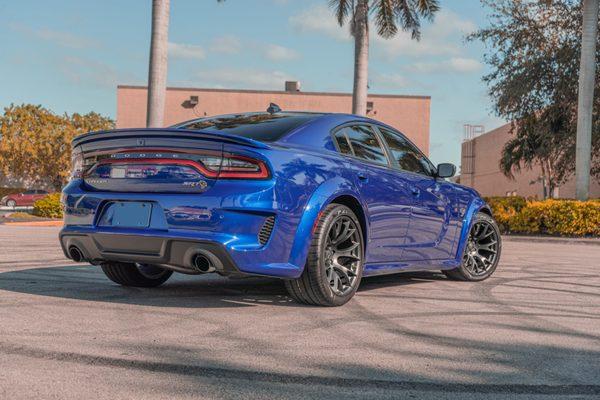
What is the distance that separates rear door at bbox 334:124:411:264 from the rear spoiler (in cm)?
112

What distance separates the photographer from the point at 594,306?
6.21m

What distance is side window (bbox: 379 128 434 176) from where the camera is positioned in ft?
22.2

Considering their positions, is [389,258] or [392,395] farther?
[389,258]

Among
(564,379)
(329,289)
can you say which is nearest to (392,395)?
(564,379)

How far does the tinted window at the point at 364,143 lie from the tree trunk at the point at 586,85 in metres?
15.5

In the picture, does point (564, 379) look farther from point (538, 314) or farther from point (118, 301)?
point (118, 301)

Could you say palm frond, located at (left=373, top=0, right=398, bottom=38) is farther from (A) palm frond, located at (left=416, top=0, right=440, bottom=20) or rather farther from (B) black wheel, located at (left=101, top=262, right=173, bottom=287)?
(B) black wheel, located at (left=101, top=262, right=173, bottom=287)

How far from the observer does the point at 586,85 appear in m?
20.2

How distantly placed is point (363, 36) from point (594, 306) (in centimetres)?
1753

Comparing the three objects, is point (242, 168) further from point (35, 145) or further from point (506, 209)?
point (35, 145)

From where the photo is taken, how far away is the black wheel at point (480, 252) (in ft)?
25.4

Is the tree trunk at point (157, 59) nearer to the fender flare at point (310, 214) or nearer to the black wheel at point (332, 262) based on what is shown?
the black wheel at point (332, 262)

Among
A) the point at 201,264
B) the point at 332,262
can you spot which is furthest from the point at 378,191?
the point at 201,264

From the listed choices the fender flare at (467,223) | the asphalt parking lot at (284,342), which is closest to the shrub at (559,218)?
the fender flare at (467,223)
